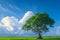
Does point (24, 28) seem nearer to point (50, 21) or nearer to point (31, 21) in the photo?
point (31, 21)

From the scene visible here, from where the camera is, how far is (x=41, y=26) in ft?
135

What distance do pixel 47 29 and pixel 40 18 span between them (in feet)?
6.65

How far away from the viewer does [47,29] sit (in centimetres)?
4116

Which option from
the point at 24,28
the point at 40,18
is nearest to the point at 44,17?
the point at 40,18

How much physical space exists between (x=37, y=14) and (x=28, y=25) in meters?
2.27

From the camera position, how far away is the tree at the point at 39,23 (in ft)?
134

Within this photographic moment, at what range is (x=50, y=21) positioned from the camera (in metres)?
41.7

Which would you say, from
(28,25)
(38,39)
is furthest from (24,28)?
(38,39)

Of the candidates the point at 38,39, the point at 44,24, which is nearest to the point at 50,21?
the point at 44,24

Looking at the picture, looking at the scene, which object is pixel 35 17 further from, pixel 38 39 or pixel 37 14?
pixel 38 39

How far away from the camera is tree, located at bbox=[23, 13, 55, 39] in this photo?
134ft

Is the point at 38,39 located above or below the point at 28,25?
below

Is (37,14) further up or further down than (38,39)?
further up

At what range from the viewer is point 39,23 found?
4094cm
